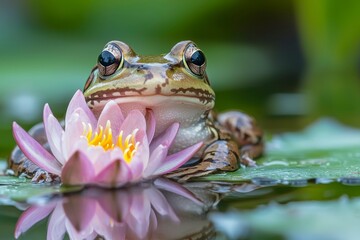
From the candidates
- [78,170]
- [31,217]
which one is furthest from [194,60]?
[31,217]

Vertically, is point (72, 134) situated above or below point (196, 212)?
above

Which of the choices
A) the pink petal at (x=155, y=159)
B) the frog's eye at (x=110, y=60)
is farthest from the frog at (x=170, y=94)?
the pink petal at (x=155, y=159)

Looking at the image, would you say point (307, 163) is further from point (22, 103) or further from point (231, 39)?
point (231, 39)

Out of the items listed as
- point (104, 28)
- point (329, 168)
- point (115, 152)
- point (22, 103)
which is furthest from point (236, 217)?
point (104, 28)

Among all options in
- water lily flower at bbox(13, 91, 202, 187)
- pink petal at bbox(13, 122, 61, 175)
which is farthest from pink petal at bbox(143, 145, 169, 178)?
pink petal at bbox(13, 122, 61, 175)

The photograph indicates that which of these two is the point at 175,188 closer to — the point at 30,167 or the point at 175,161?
the point at 175,161

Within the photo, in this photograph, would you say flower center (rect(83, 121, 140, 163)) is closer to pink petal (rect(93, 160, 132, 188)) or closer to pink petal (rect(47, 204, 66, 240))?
pink petal (rect(93, 160, 132, 188))

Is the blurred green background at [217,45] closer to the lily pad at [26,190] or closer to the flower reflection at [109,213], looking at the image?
the lily pad at [26,190]
